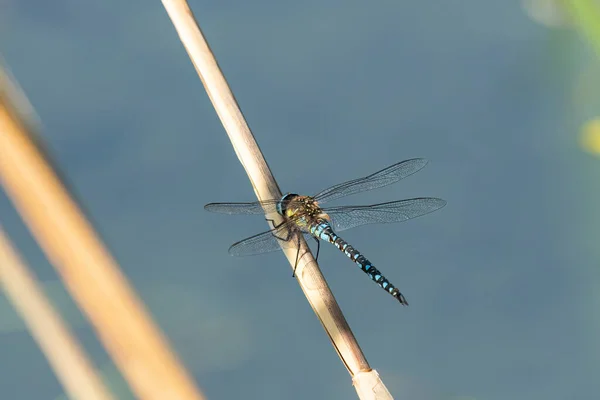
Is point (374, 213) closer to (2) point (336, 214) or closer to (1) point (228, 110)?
(2) point (336, 214)

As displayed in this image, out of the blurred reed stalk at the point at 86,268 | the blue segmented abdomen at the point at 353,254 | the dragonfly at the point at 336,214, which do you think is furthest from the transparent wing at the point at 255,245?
the blurred reed stalk at the point at 86,268

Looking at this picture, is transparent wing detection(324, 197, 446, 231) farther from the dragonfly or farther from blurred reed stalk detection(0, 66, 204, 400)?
blurred reed stalk detection(0, 66, 204, 400)

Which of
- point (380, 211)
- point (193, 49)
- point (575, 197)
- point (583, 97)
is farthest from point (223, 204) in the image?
point (575, 197)

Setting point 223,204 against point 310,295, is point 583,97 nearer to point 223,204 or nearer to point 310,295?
point 223,204

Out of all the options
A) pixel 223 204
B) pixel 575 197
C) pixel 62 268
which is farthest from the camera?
pixel 575 197

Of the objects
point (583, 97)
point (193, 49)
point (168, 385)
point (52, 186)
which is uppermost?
point (583, 97)

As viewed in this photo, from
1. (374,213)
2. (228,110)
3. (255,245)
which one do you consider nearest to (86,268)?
(228,110)

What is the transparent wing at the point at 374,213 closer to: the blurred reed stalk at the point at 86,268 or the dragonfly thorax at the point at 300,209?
the dragonfly thorax at the point at 300,209

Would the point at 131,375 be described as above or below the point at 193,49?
below
